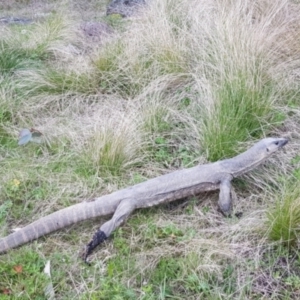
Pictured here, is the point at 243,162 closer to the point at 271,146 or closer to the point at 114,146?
the point at 271,146

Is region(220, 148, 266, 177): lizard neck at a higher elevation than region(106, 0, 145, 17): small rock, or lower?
higher

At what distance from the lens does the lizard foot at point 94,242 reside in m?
2.32

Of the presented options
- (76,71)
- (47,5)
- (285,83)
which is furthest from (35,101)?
(47,5)

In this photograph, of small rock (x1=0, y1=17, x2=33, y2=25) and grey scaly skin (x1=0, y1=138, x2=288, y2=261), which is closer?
grey scaly skin (x1=0, y1=138, x2=288, y2=261)

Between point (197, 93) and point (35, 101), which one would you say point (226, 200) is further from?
point (35, 101)

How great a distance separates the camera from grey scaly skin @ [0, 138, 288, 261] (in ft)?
8.01

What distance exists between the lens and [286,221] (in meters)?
2.18

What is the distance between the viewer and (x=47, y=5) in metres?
8.95

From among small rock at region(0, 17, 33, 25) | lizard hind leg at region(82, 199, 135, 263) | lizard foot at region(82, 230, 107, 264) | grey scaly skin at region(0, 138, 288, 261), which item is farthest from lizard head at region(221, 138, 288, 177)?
small rock at region(0, 17, 33, 25)

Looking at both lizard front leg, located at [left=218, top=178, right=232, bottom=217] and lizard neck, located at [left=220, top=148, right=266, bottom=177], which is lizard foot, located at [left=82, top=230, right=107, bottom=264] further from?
lizard neck, located at [left=220, top=148, right=266, bottom=177]

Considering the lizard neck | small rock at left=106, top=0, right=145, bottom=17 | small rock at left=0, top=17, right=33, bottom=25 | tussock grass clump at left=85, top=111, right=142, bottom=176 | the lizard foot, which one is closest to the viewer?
the lizard foot

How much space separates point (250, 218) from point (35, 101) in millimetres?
2138

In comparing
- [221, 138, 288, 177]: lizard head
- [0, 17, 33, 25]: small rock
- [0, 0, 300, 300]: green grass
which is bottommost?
[0, 17, 33, 25]: small rock

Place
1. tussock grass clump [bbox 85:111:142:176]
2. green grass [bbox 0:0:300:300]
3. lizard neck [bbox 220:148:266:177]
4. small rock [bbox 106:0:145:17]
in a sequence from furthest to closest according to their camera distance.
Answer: small rock [bbox 106:0:145:17] < tussock grass clump [bbox 85:111:142:176] < lizard neck [bbox 220:148:266:177] < green grass [bbox 0:0:300:300]
